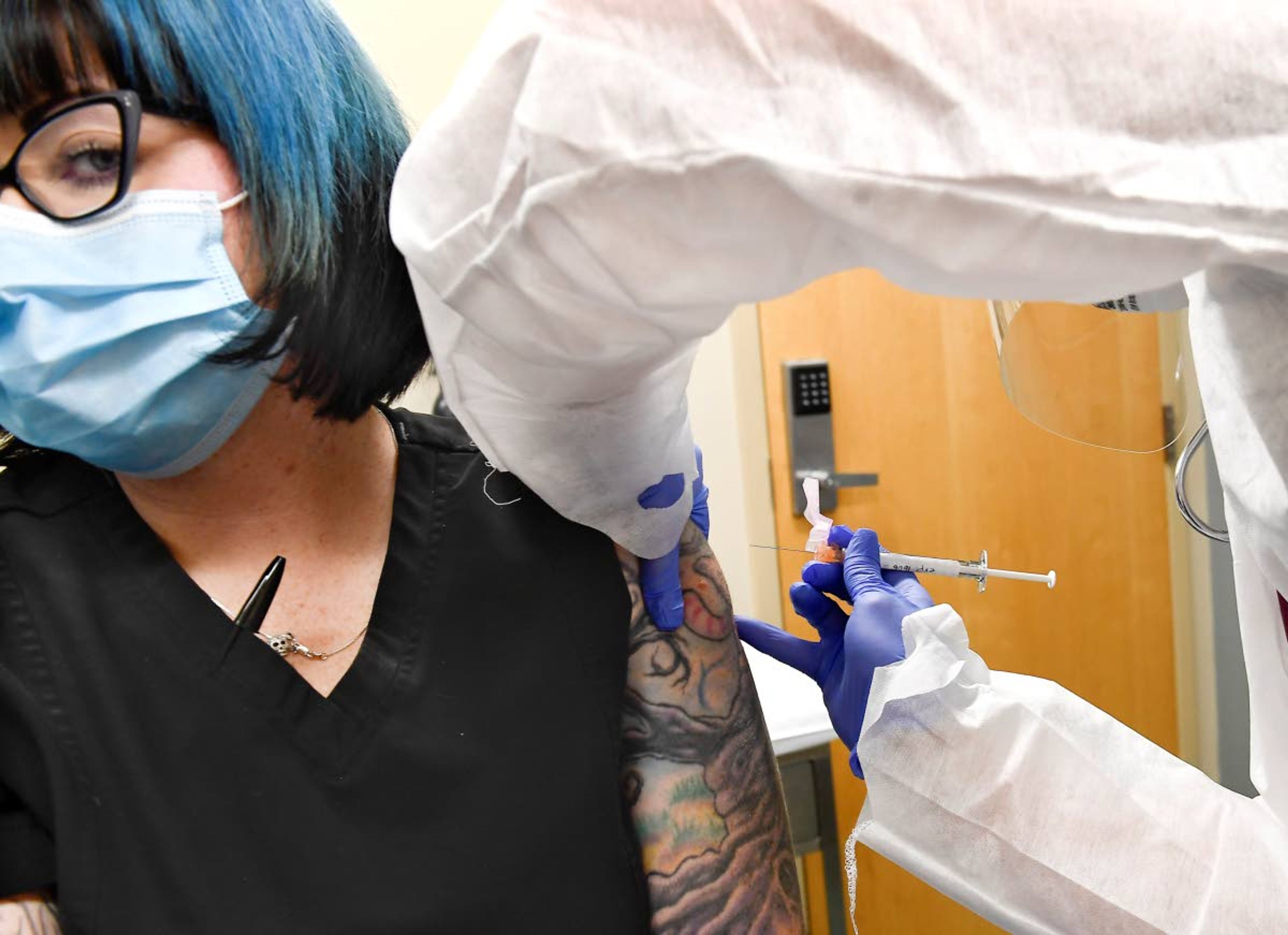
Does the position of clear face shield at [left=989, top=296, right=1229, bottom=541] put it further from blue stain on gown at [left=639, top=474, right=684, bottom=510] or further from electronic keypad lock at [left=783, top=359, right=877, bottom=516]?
electronic keypad lock at [left=783, top=359, right=877, bottom=516]

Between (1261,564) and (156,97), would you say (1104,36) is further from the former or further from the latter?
(156,97)

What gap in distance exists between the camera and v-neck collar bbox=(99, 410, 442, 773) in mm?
849

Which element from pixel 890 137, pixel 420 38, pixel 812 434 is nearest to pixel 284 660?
pixel 890 137

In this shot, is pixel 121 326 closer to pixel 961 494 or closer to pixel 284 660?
pixel 284 660

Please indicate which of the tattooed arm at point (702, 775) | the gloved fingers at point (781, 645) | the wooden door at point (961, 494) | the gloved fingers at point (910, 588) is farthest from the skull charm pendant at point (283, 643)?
the wooden door at point (961, 494)

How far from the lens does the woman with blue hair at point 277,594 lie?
31.4 inches

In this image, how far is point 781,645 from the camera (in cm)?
101

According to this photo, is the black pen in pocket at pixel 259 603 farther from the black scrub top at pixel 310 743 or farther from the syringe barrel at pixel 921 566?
the syringe barrel at pixel 921 566

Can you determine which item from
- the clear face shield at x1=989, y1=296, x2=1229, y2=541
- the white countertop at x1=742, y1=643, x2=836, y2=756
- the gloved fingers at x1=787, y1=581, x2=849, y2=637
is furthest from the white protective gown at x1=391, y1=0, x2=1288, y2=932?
the white countertop at x1=742, y1=643, x2=836, y2=756

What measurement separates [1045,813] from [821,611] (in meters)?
0.29

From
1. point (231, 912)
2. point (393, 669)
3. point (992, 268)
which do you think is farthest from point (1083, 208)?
point (231, 912)

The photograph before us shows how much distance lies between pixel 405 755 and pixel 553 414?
1.15ft

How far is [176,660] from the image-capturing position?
33.5 inches

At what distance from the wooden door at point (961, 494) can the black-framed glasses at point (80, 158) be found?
1654 mm
